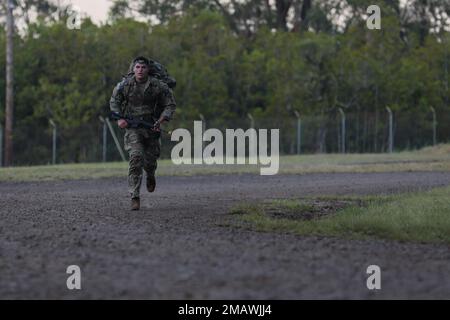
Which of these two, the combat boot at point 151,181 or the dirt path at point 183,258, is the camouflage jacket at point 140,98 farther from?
the dirt path at point 183,258

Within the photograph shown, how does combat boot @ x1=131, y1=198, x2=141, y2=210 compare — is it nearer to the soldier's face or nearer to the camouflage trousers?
the camouflage trousers

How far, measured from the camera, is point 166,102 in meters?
13.7

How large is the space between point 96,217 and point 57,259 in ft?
12.5

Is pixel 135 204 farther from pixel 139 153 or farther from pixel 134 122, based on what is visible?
pixel 134 122

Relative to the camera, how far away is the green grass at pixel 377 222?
10.3 metres

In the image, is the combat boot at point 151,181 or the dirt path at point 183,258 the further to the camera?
the combat boot at point 151,181

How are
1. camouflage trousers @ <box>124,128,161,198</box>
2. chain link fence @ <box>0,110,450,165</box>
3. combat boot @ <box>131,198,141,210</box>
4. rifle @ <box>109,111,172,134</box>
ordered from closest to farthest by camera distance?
combat boot @ <box>131,198,141,210</box>, camouflage trousers @ <box>124,128,161,198</box>, rifle @ <box>109,111,172,134</box>, chain link fence @ <box>0,110,450,165</box>

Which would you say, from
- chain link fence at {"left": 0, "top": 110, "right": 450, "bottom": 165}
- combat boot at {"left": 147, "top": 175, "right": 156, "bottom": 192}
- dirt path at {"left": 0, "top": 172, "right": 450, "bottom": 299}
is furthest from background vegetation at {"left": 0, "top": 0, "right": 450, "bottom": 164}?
dirt path at {"left": 0, "top": 172, "right": 450, "bottom": 299}

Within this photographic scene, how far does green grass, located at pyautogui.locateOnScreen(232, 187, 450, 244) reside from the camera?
33.9 feet

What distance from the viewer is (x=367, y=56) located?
151ft

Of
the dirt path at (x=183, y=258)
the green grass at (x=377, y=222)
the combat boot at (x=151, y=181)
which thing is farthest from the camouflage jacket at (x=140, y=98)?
the green grass at (x=377, y=222)

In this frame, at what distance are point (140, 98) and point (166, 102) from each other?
372 millimetres

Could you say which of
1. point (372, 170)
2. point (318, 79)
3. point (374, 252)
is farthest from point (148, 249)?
point (318, 79)

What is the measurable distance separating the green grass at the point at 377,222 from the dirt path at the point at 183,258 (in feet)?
1.50
